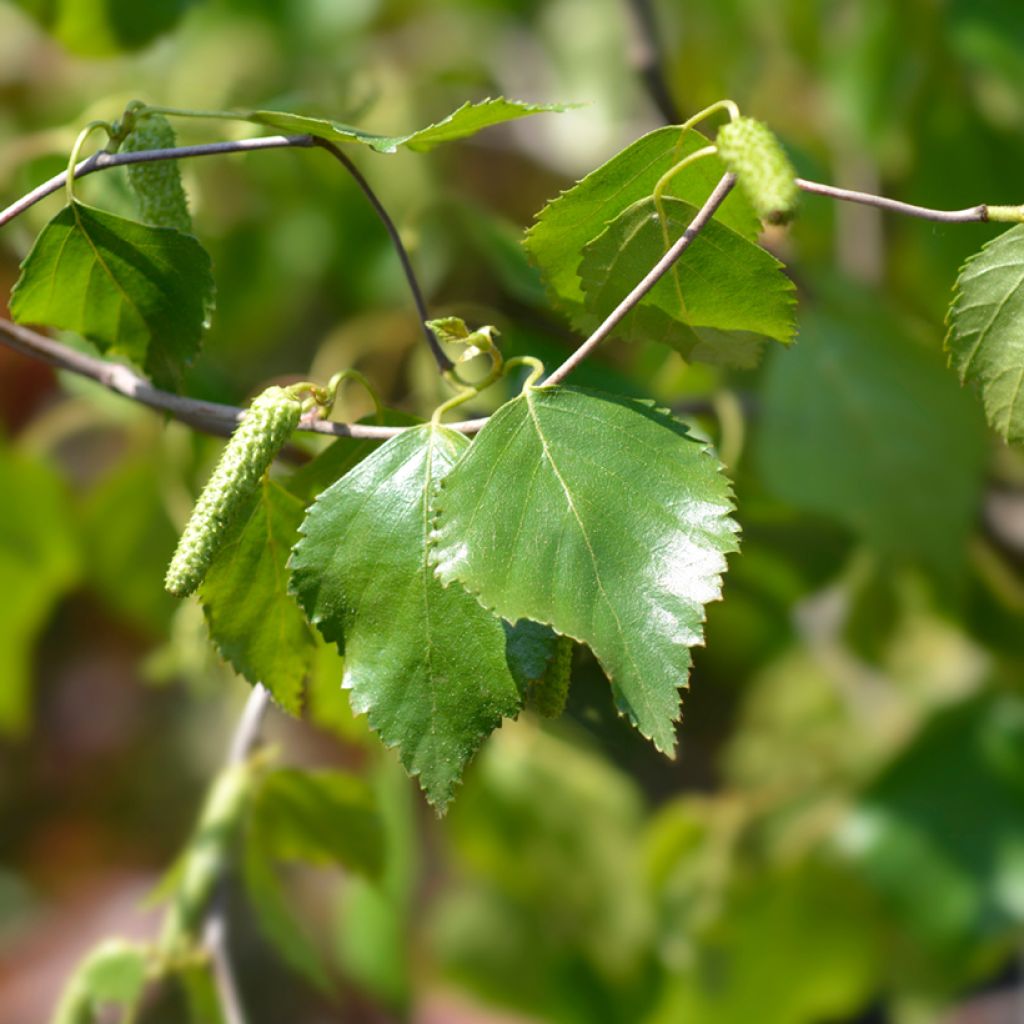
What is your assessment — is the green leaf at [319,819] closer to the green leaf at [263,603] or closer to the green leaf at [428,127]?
the green leaf at [263,603]

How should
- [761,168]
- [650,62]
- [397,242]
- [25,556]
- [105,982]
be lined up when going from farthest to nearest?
[25,556] < [650,62] < [105,982] < [397,242] < [761,168]

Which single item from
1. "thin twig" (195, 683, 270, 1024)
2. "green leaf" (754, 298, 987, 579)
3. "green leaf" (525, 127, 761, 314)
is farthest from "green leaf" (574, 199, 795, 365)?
"green leaf" (754, 298, 987, 579)

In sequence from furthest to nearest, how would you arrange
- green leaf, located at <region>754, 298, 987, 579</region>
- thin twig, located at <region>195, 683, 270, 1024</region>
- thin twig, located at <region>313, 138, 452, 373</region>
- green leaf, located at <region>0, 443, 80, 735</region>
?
green leaf, located at <region>0, 443, 80, 735</region>
green leaf, located at <region>754, 298, 987, 579</region>
thin twig, located at <region>195, 683, 270, 1024</region>
thin twig, located at <region>313, 138, 452, 373</region>

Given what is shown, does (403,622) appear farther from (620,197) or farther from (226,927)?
(226,927)

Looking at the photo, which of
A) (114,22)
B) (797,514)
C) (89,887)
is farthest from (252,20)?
(89,887)

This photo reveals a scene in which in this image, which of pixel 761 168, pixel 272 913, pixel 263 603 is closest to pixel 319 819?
pixel 272 913

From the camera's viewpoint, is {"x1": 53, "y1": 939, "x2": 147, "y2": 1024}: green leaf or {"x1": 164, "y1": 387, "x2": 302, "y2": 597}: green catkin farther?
{"x1": 53, "y1": 939, "x2": 147, "y2": 1024}: green leaf

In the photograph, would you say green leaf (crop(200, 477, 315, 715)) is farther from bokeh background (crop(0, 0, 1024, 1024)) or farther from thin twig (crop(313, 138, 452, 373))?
bokeh background (crop(0, 0, 1024, 1024))
